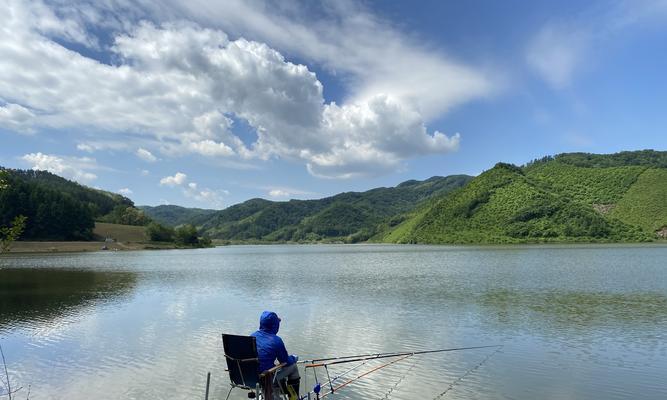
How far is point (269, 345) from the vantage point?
11.3m

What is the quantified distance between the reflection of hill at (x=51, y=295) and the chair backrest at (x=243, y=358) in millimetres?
23425

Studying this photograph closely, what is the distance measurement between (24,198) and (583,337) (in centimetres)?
20068

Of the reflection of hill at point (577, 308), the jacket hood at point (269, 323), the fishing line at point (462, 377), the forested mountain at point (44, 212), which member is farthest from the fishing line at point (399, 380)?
the forested mountain at point (44, 212)

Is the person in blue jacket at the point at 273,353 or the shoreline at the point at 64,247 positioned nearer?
the person in blue jacket at the point at 273,353

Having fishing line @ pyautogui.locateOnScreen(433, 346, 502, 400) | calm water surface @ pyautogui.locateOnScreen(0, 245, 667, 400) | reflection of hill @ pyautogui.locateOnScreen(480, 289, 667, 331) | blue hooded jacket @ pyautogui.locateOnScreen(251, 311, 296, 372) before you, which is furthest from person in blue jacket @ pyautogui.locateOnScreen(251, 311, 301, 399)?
reflection of hill @ pyautogui.locateOnScreen(480, 289, 667, 331)

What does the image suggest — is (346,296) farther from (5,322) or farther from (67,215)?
(67,215)

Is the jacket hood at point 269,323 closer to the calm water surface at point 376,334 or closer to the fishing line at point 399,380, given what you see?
the calm water surface at point 376,334

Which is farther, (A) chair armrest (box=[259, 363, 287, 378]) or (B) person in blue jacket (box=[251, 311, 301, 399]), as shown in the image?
(B) person in blue jacket (box=[251, 311, 301, 399])

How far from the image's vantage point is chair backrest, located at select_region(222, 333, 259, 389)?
1080cm

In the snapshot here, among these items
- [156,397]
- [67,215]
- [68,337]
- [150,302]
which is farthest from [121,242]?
[156,397]

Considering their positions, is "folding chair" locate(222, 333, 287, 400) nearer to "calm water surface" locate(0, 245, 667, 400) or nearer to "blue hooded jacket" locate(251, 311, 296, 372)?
"blue hooded jacket" locate(251, 311, 296, 372)

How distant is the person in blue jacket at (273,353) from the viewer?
1123 centimetres

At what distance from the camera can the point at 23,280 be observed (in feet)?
184

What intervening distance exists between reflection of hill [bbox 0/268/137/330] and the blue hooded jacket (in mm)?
23837
